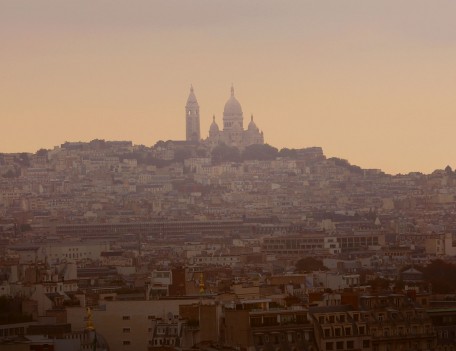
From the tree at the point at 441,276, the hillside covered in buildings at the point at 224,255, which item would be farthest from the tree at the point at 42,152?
the tree at the point at 441,276

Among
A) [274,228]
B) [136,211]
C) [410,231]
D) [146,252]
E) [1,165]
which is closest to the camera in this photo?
[146,252]

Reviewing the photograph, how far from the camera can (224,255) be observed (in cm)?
9994

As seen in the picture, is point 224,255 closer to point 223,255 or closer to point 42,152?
point 223,255

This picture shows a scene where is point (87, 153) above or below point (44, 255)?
above

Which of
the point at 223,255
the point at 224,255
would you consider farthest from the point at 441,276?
the point at 223,255

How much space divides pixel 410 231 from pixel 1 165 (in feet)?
228

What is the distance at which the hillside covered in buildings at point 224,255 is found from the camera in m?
36.8

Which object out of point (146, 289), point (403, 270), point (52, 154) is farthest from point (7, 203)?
point (146, 289)

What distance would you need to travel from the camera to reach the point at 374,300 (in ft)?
124

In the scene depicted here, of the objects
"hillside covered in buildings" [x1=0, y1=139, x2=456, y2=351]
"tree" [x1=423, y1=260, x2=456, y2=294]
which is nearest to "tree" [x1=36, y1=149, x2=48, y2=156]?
"hillside covered in buildings" [x1=0, y1=139, x2=456, y2=351]

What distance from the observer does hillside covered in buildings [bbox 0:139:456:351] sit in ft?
121

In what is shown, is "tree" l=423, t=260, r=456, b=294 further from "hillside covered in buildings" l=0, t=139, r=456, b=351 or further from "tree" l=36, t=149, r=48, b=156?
"tree" l=36, t=149, r=48, b=156

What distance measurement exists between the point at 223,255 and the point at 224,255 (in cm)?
19

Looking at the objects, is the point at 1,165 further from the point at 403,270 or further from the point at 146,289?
the point at 146,289
